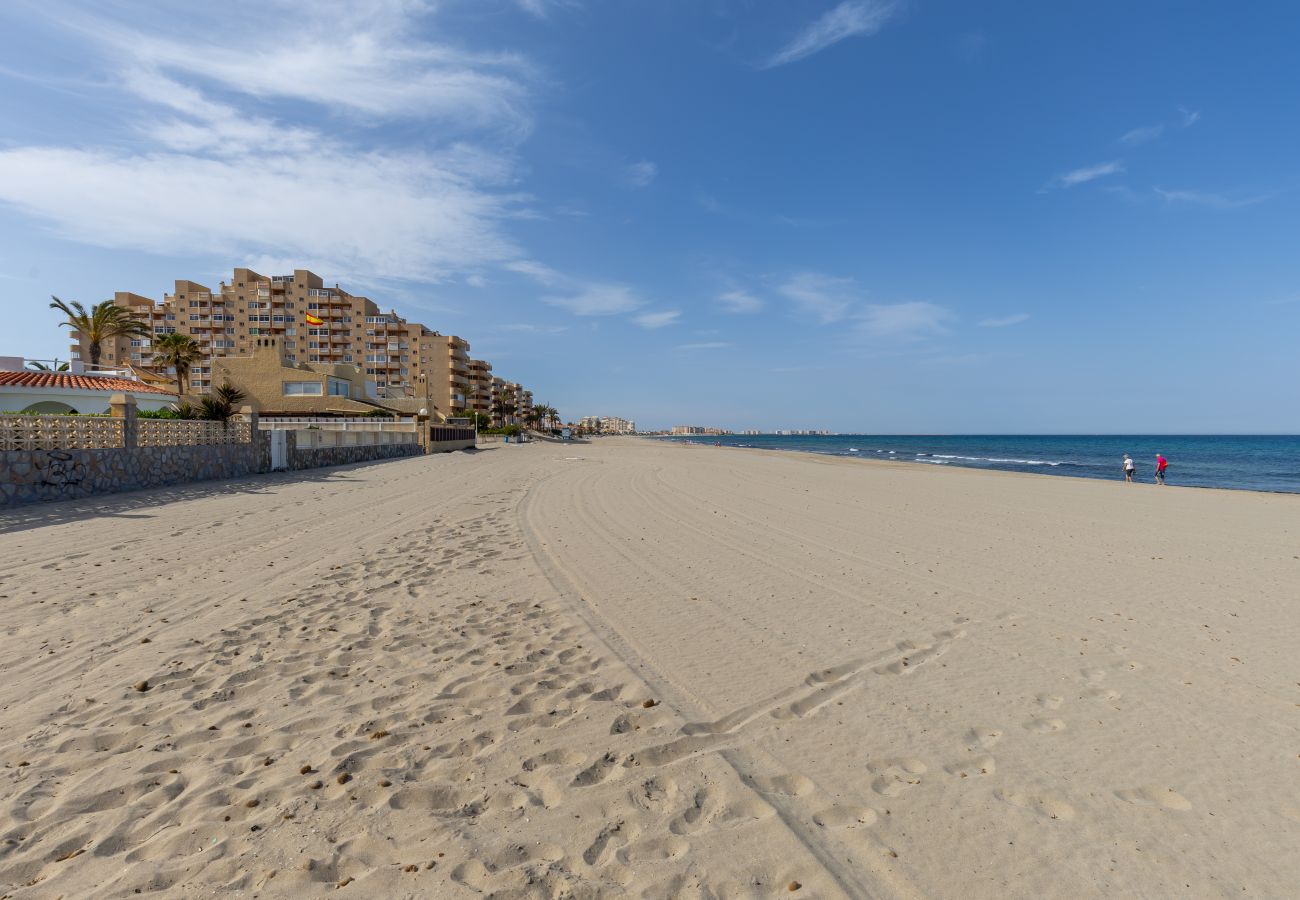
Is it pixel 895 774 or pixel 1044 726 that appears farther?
pixel 1044 726

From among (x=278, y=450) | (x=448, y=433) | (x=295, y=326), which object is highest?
(x=295, y=326)

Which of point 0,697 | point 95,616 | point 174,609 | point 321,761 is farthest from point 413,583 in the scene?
point 321,761

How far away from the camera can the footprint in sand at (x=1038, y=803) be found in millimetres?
2922

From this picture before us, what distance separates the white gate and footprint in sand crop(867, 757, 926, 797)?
76.6 feet

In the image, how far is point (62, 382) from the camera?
25.5 metres

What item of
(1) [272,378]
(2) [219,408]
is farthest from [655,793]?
(1) [272,378]

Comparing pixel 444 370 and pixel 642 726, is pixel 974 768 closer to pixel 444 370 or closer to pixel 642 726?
pixel 642 726

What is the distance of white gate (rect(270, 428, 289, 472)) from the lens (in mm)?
21328

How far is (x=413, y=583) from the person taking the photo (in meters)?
6.92

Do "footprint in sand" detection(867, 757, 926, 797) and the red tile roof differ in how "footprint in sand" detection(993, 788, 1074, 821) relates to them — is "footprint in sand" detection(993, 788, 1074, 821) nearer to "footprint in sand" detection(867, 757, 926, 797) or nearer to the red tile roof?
"footprint in sand" detection(867, 757, 926, 797)

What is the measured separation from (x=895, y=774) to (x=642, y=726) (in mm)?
1468

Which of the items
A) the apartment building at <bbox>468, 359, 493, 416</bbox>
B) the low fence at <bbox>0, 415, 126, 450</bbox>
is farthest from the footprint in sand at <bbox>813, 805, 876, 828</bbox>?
the apartment building at <bbox>468, 359, 493, 416</bbox>

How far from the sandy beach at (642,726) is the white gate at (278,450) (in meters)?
13.9

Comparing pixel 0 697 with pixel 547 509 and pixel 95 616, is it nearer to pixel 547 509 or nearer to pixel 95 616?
pixel 95 616
